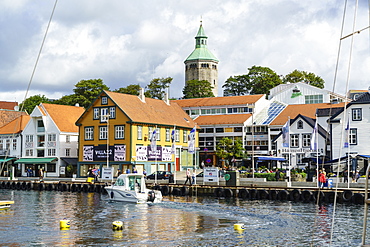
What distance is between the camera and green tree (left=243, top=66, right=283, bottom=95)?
118 metres

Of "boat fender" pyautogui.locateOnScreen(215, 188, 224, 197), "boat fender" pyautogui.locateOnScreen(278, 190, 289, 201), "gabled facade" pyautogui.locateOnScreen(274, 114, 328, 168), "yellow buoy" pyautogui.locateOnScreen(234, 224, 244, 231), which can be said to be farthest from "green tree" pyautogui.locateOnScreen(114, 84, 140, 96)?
"yellow buoy" pyautogui.locateOnScreen(234, 224, 244, 231)

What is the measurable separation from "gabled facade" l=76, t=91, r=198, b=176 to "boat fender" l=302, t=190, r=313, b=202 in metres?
25.7

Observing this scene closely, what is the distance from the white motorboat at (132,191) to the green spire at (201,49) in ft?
398

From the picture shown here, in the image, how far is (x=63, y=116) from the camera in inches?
3263

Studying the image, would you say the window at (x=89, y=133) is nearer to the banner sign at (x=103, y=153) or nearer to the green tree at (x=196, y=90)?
the banner sign at (x=103, y=153)

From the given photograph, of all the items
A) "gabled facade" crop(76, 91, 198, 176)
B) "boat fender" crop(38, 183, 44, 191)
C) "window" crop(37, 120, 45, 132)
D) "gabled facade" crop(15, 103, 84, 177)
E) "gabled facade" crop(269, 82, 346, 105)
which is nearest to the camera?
"boat fender" crop(38, 183, 44, 191)

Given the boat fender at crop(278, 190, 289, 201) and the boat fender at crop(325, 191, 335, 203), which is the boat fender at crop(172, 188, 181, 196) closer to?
the boat fender at crop(278, 190, 289, 201)

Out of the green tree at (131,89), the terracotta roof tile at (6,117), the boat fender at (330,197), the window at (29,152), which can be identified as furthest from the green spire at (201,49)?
the boat fender at (330,197)

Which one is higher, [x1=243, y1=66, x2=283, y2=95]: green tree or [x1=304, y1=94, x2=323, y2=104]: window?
[x1=243, y1=66, x2=283, y2=95]: green tree

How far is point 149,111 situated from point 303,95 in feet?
119

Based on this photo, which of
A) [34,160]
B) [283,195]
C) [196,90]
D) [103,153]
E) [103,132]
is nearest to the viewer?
[283,195]

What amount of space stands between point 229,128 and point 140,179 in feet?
145

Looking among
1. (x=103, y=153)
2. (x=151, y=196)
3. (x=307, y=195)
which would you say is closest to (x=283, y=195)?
(x=307, y=195)

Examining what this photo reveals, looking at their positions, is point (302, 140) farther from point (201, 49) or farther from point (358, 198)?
point (201, 49)
